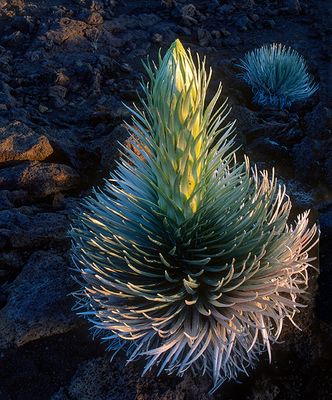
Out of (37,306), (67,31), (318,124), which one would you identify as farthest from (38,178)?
(67,31)

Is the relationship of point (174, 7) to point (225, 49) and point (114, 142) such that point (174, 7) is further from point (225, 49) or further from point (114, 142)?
point (114, 142)

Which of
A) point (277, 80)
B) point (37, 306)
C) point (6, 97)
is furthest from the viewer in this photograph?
point (277, 80)

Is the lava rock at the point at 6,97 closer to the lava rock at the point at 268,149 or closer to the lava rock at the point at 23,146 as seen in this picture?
the lava rock at the point at 23,146

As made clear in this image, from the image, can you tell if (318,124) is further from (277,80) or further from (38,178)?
(38,178)

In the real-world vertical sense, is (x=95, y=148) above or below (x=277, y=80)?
below

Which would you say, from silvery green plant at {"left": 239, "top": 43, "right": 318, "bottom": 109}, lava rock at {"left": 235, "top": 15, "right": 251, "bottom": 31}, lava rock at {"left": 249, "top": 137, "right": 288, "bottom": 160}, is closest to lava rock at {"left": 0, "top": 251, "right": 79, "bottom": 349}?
lava rock at {"left": 249, "top": 137, "right": 288, "bottom": 160}

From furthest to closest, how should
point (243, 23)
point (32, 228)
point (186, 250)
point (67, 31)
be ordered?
point (243, 23) → point (67, 31) → point (32, 228) → point (186, 250)
